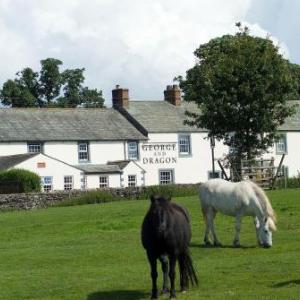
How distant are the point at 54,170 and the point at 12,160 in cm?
351

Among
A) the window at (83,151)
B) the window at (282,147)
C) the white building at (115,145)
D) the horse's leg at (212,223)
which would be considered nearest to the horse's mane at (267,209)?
the horse's leg at (212,223)

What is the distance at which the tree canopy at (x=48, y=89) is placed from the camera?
101812 mm

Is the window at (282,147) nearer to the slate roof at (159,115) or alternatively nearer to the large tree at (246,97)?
the slate roof at (159,115)

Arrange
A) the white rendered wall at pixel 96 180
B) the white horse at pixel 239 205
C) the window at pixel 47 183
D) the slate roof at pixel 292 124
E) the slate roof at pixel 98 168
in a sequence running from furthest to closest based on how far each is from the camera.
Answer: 1. the slate roof at pixel 292 124
2. the slate roof at pixel 98 168
3. the white rendered wall at pixel 96 180
4. the window at pixel 47 183
5. the white horse at pixel 239 205

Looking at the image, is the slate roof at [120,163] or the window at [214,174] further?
the window at [214,174]

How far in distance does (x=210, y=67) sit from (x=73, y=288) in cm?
4193

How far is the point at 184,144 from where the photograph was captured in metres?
79.7

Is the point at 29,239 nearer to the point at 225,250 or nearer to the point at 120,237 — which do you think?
the point at 120,237

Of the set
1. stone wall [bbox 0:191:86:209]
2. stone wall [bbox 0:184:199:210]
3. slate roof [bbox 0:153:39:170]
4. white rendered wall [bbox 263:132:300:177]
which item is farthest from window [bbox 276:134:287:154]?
stone wall [bbox 0:191:86:209]

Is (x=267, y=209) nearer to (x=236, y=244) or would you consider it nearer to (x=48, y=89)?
(x=236, y=244)

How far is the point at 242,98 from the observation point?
55.1 m

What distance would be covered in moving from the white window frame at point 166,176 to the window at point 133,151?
2.78 metres

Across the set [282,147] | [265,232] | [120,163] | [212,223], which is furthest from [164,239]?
[282,147]

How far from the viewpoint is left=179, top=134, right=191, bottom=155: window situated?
261ft
